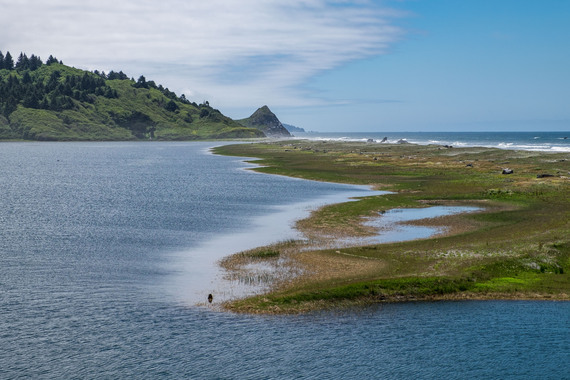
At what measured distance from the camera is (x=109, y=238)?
180 feet

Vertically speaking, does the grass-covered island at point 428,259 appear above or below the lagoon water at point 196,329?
above

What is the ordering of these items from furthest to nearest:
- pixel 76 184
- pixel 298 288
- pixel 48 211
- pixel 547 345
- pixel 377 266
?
pixel 76 184 < pixel 48 211 < pixel 377 266 < pixel 298 288 < pixel 547 345

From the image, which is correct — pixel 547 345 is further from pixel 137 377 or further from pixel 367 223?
pixel 367 223

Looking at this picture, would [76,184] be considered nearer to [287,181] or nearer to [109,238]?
[287,181]

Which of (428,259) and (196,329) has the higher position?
(428,259)

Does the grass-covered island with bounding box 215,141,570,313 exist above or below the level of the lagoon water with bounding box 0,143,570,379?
above

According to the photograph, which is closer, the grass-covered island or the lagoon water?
the lagoon water

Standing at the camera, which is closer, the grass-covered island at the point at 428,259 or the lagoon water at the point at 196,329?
the lagoon water at the point at 196,329

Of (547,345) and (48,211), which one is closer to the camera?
(547,345)

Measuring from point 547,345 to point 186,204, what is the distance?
58201 millimetres

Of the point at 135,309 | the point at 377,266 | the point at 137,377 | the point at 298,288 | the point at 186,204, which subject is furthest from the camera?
the point at 186,204

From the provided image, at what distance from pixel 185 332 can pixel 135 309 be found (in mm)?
5200

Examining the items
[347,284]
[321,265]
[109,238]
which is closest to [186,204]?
[109,238]

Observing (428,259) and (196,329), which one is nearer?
(196,329)
